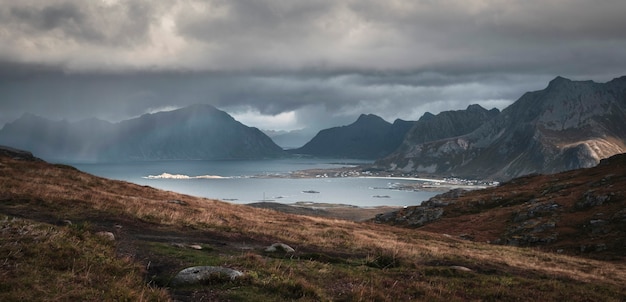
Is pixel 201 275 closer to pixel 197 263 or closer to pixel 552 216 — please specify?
pixel 197 263

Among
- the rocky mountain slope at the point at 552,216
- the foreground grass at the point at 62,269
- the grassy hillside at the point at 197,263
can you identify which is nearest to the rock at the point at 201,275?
the grassy hillside at the point at 197,263

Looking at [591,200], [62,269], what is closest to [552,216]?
[591,200]

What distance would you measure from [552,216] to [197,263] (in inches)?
2942

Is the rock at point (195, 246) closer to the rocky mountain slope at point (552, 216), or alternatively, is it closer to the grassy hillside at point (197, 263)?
the grassy hillside at point (197, 263)

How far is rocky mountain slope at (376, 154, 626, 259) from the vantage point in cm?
6109

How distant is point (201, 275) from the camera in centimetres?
1530

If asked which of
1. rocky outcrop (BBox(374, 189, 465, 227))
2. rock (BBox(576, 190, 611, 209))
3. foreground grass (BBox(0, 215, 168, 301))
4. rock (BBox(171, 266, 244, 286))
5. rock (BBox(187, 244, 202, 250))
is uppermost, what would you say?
foreground grass (BBox(0, 215, 168, 301))

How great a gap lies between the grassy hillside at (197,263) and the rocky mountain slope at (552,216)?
29.3 metres

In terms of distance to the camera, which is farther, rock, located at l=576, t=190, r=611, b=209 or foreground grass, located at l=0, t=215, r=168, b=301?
rock, located at l=576, t=190, r=611, b=209

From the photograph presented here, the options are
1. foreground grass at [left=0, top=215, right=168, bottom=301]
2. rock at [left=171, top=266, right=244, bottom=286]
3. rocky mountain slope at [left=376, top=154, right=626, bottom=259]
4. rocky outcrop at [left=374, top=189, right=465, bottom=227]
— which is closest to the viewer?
foreground grass at [left=0, top=215, right=168, bottom=301]

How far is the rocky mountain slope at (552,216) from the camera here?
200ft

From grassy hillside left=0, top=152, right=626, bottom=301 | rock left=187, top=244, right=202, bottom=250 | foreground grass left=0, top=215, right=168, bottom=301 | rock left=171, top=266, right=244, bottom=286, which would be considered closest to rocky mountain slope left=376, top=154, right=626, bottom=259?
grassy hillside left=0, top=152, right=626, bottom=301

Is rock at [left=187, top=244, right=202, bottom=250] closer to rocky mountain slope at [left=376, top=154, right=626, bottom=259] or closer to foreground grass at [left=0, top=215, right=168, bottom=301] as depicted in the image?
foreground grass at [left=0, top=215, right=168, bottom=301]

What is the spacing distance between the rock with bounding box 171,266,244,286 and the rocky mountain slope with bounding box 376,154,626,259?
54.7 metres
